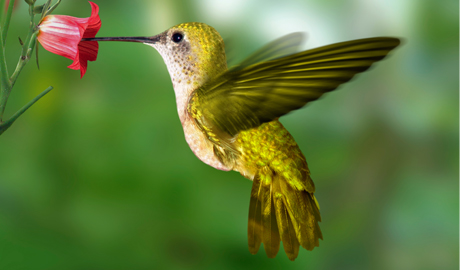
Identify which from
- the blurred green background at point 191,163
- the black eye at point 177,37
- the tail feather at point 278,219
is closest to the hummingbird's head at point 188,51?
the black eye at point 177,37

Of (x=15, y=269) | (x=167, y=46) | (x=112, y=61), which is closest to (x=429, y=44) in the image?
(x=112, y=61)

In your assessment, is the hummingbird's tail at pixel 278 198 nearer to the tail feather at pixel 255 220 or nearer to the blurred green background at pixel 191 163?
the tail feather at pixel 255 220

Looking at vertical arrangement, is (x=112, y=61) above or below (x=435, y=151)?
above

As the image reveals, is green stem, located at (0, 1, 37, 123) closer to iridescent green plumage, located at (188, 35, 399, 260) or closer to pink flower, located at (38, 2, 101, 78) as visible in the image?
pink flower, located at (38, 2, 101, 78)

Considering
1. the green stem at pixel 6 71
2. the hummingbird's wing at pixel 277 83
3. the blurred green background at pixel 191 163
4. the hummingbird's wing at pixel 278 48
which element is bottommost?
the blurred green background at pixel 191 163

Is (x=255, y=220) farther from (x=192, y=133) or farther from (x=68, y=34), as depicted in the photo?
(x=68, y=34)

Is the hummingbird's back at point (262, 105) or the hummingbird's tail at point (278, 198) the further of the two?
the hummingbird's tail at point (278, 198)

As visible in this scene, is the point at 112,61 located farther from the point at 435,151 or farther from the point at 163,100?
the point at 435,151
